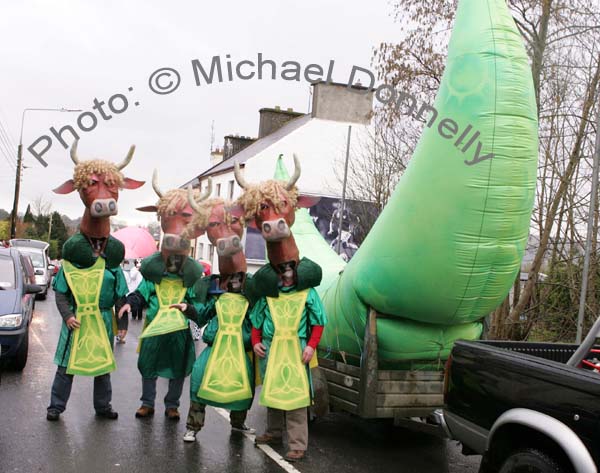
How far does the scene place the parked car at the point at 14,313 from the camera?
823 cm

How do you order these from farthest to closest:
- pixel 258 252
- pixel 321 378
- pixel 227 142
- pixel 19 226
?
pixel 19 226, pixel 227 142, pixel 258 252, pixel 321 378

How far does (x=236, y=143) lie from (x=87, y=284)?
31.9 meters

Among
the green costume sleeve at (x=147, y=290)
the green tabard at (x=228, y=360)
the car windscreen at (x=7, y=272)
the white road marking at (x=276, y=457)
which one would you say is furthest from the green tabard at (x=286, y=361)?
the car windscreen at (x=7, y=272)

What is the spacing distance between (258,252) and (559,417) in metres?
24.3

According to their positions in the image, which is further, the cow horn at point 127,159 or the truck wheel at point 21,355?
the truck wheel at point 21,355

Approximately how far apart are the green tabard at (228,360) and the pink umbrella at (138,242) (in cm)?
672

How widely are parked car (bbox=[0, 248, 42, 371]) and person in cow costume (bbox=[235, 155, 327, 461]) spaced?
3569 mm

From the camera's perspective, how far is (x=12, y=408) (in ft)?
22.9

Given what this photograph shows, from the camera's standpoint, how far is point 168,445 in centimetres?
608

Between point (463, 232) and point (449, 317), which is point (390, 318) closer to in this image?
point (449, 317)

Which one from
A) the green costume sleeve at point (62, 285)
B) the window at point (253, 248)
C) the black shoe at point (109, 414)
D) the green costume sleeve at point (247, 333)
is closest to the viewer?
the green costume sleeve at point (247, 333)

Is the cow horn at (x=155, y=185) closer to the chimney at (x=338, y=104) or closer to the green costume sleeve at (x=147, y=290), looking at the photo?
the green costume sleeve at (x=147, y=290)

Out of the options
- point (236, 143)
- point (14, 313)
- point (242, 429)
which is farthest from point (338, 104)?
point (242, 429)

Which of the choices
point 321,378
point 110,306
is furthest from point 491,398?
point 110,306
